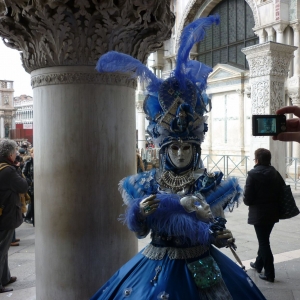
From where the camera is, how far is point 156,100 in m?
2.78

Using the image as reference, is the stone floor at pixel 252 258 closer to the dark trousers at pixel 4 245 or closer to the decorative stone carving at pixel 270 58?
the dark trousers at pixel 4 245

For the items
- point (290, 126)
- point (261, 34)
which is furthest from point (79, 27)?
point (261, 34)

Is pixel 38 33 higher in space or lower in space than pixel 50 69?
higher

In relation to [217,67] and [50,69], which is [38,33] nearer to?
[50,69]

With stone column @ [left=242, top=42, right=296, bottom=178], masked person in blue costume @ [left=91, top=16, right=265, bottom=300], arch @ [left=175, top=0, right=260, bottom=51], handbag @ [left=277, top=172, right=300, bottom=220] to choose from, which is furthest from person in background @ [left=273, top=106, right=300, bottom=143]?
arch @ [left=175, top=0, right=260, bottom=51]

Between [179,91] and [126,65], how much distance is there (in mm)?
416

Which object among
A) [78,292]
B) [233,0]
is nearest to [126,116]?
[78,292]

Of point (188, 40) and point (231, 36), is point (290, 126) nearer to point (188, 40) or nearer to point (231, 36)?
point (188, 40)

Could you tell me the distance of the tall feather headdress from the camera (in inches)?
103

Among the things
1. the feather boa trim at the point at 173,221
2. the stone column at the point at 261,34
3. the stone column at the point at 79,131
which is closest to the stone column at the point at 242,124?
the stone column at the point at 261,34

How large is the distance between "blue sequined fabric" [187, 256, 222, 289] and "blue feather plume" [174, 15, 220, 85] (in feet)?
3.95

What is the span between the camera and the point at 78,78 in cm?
331

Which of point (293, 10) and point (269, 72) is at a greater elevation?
point (293, 10)

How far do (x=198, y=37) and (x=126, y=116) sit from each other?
112cm
